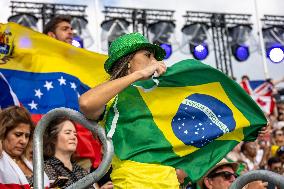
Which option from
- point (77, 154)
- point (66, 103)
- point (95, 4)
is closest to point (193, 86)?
point (77, 154)

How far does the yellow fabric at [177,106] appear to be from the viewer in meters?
3.15

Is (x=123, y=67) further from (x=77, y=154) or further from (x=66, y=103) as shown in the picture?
(x=66, y=103)

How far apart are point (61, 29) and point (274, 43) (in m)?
14.3

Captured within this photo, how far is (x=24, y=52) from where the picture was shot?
591cm

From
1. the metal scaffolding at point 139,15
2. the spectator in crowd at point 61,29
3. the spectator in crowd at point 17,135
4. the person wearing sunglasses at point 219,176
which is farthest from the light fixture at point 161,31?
the spectator in crowd at point 17,135

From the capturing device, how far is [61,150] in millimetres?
3961

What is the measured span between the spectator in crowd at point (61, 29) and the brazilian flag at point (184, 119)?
2.35 metres

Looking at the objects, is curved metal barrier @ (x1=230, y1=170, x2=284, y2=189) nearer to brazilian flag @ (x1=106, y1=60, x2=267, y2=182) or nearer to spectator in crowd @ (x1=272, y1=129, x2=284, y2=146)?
brazilian flag @ (x1=106, y1=60, x2=267, y2=182)

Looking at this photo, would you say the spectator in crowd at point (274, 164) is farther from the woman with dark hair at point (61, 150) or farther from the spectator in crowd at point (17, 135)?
the spectator in crowd at point (17, 135)

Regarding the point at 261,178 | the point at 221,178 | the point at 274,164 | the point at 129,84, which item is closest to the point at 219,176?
the point at 221,178

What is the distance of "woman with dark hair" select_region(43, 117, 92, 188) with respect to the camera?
3824 millimetres

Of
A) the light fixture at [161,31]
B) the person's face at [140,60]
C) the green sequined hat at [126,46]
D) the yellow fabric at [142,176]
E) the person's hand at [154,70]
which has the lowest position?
the yellow fabric at [142,176]

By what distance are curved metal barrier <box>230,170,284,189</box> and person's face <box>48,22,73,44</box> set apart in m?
3.59

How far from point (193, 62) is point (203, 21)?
61.8 feet
